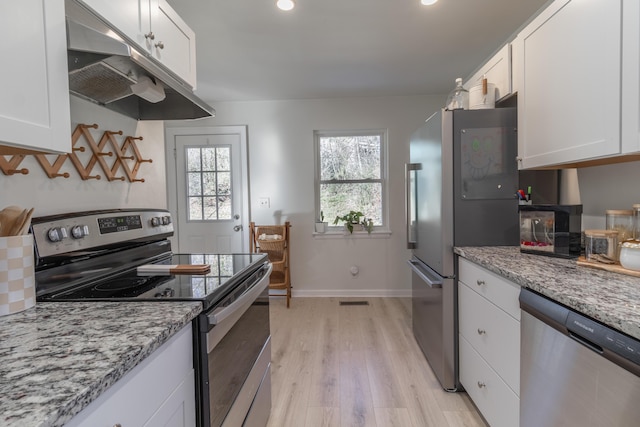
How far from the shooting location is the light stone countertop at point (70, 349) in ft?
1.49

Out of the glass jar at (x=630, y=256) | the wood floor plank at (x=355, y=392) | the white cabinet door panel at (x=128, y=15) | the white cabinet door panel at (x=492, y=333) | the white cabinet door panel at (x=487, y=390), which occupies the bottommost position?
the wood floor plank at (x=355, y=392)

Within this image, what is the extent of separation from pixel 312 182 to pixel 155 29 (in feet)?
7.96

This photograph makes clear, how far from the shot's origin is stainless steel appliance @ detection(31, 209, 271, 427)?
91cm

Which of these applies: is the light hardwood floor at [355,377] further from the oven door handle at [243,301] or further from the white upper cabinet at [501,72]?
the white upper cabinet at [501,72]

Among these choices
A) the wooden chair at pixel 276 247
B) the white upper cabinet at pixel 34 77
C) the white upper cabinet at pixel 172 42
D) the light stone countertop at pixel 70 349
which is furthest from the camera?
the wooden chair at pixel 276 247

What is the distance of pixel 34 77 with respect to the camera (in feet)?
2.55

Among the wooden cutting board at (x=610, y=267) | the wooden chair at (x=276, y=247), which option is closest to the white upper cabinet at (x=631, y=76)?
the wooden cutting board at (x=610, y=267)

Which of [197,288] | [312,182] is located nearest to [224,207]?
[312,182]

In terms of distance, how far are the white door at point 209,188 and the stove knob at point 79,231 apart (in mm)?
2517

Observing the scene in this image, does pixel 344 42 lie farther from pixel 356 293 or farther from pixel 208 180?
pixel 356 293

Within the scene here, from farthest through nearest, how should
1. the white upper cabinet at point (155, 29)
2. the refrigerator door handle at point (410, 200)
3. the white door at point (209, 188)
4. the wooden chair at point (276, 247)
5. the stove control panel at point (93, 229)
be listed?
the white door at point (209, 188), the wooden chair at point (276, 247), the refrigerator door handle at point (410, 200), the white upper cabinet at point (155, 29), the stove control panel at point (93, 229)

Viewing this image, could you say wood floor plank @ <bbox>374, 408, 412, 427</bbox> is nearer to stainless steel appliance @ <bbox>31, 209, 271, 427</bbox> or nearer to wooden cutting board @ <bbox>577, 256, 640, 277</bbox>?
stainless steel appliance @ <bbox>31, 209, 271, 427</bbox>

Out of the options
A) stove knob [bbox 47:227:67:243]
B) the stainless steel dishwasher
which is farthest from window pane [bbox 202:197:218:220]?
the stainless steel dishwasher

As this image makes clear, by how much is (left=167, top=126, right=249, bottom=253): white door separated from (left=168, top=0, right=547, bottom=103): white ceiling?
1.99 ft
